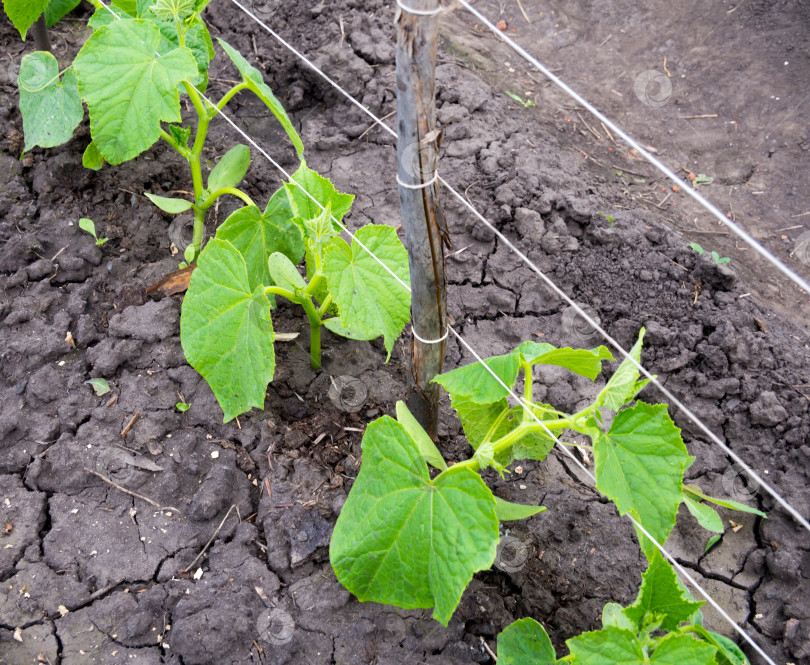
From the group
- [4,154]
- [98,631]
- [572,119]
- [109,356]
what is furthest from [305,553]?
[572,119]

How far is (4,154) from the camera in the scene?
2809 mm

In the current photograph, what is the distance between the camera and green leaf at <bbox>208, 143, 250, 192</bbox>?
8.24 feet

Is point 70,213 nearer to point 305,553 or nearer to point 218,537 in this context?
point 218,537

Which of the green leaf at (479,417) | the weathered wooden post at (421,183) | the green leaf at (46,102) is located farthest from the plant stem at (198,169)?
the green leaf at (479,417)

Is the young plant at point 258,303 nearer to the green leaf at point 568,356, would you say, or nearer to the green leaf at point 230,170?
the green leaf at point 568,356

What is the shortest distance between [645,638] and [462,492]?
532mm

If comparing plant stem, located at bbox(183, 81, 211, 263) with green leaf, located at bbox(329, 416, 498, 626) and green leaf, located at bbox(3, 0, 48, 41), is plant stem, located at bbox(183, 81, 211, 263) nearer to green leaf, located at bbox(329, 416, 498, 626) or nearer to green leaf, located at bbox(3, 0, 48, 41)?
green leaf, located at bbox(3, 0, 48, 41)

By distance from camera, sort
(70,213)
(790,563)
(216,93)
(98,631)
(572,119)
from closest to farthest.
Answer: (98,631) < (790,563) < (70,213) < (216,93) < (572,119)

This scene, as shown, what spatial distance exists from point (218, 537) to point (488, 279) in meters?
1.56

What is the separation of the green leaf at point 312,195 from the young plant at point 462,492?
0.74 metres

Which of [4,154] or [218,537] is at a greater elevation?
[4,154]

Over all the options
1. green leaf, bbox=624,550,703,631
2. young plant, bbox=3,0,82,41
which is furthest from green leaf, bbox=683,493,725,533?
young plant, bbox=3,0,82,41

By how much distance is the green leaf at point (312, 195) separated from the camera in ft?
6.59

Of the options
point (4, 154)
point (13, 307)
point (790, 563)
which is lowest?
point (790, 563)
